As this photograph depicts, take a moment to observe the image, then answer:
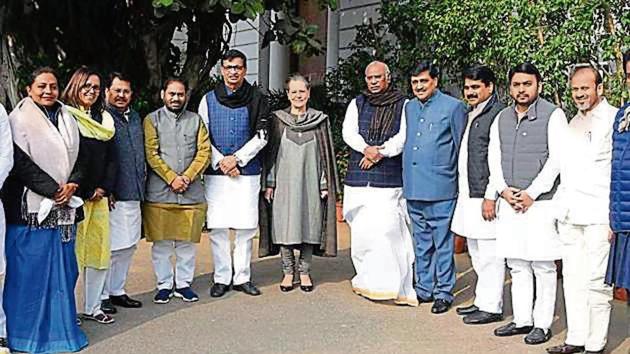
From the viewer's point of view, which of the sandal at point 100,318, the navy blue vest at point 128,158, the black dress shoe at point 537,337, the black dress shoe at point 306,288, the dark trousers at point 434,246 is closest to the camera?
the black dress shoe at point 537,337

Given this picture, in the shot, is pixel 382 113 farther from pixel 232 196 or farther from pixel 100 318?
pixel 100 318

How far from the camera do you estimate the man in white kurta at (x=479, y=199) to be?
616 cm

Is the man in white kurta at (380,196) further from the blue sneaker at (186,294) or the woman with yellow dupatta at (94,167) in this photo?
the woman with yellow dupatta at (94,167)

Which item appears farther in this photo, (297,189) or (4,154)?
(297,189)

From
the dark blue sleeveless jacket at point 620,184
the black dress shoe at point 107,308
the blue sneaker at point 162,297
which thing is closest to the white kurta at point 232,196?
the blue sneaker at point 162,297

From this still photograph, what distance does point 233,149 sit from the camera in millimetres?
6863

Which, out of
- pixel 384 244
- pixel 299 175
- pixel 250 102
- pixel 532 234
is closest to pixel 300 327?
pixel 384 244

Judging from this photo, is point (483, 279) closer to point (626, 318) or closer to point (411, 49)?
point (626, 318)

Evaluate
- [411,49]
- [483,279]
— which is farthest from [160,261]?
[411,49]

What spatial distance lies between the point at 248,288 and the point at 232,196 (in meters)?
0.80

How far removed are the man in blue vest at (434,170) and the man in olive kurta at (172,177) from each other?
64.1 inches

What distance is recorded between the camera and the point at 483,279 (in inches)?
248

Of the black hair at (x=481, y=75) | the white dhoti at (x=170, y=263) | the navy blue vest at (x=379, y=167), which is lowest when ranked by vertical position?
the white dhoti at (x=170, y=263)

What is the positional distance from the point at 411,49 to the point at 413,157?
16.7 ft
